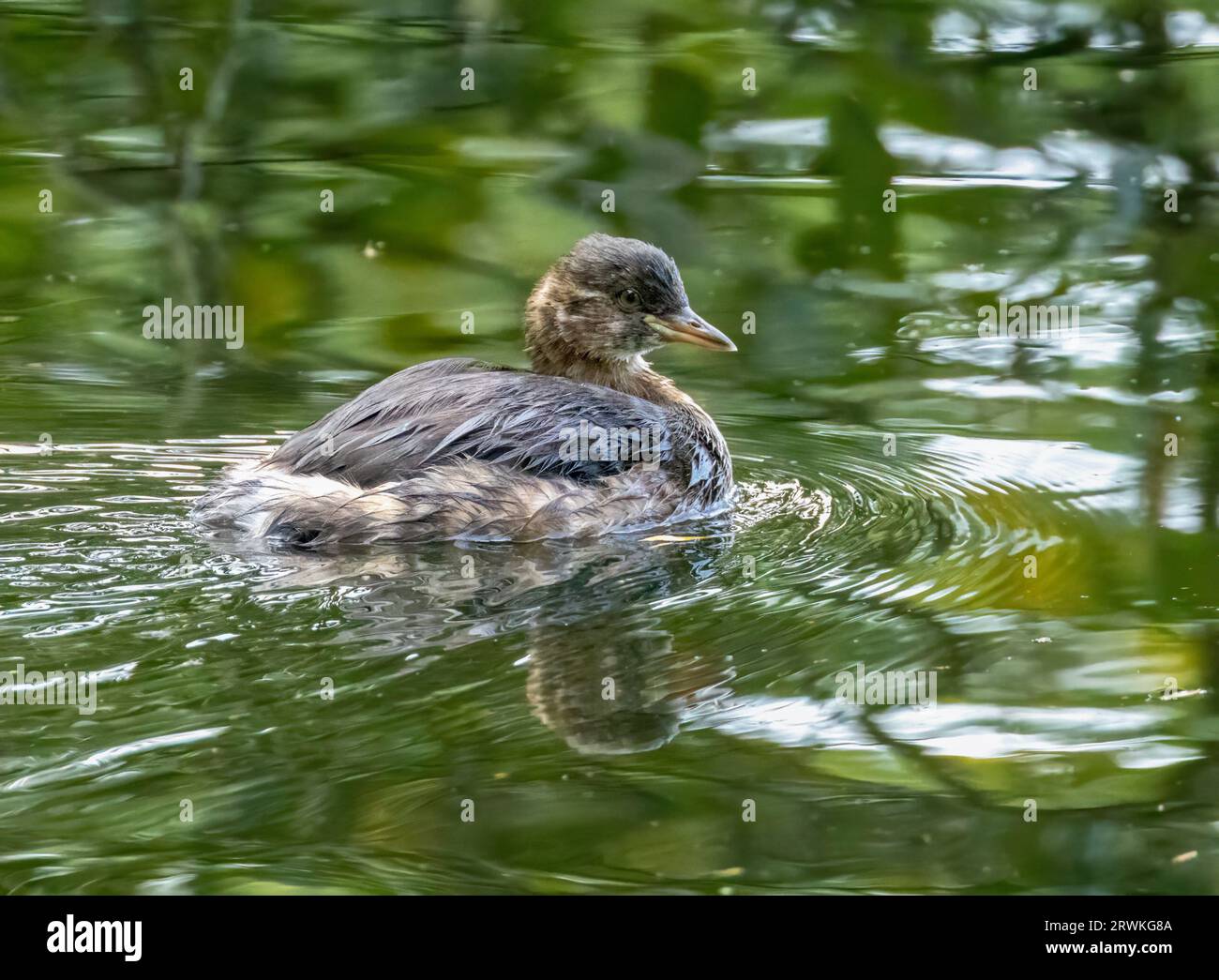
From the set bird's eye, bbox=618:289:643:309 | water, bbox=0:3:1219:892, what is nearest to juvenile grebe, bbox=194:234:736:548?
bird's eye, bbox=618:289:643:309

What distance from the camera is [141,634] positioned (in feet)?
16.5

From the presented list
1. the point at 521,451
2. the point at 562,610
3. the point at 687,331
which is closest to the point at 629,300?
the point at 687,331

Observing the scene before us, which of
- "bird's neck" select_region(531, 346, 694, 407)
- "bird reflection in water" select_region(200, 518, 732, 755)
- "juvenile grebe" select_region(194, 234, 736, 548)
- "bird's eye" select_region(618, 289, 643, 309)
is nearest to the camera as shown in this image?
"bird reflection in water" select_region(200, 518, 732, 755)

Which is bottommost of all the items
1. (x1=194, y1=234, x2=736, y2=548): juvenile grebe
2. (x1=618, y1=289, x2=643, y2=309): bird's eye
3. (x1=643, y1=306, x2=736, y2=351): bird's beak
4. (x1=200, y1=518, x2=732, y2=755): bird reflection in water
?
(x1=200, y1=518, x2=732, y2=755): bird reflection in water

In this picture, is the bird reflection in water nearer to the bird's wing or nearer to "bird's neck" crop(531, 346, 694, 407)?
the bird's wing

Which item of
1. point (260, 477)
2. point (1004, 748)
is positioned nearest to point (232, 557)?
point (260, 477)

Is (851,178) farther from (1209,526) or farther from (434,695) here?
(434,695)

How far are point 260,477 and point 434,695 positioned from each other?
1651mm

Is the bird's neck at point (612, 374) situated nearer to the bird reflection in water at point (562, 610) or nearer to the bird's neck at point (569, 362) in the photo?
the bird's neck at point (569, 362)

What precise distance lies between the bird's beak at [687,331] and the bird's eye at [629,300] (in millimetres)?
66

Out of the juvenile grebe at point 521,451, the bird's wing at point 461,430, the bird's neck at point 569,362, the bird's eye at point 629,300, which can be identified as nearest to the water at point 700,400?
the juvenile grebe at point 521,451

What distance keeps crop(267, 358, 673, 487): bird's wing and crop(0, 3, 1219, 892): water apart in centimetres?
33

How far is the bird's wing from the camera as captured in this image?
19.8ft

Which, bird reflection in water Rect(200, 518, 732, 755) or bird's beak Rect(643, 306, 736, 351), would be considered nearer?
bird reflection in water Rect(200, 518, 732, 755)
